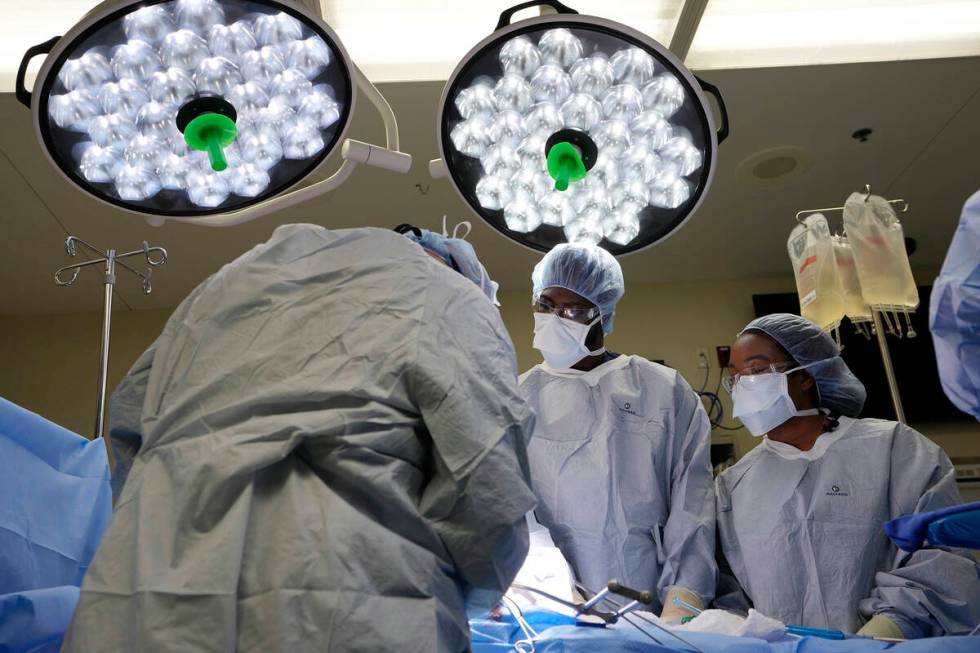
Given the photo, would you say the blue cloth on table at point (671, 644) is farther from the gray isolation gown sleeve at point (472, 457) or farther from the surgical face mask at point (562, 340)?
the surgical face mask at point (562, 340)

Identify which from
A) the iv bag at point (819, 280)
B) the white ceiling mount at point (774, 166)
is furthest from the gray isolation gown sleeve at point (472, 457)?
the white ceiling mount at point (774, 166)

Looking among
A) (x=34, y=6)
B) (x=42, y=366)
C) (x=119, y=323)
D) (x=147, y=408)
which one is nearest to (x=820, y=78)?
(x=34, y=6)

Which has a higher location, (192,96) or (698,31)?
(698,31)

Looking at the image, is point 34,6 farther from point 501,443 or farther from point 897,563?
point 897,563

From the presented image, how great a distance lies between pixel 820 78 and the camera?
11.1 ft

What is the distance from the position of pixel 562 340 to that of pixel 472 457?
55.5 inches

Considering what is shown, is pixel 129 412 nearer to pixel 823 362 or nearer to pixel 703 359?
pixel 823 362

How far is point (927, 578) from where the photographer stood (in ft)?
6.04

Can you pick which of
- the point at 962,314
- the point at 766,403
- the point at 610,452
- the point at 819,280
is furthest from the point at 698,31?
the point at 962,314

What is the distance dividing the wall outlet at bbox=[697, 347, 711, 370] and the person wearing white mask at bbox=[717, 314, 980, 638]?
7.78 feet

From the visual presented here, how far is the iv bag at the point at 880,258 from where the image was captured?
8.78ft

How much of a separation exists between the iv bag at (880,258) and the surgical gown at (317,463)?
183 centimetres

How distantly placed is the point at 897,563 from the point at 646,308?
3052 millimetres

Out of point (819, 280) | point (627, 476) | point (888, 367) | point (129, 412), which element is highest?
point (819, 280)
